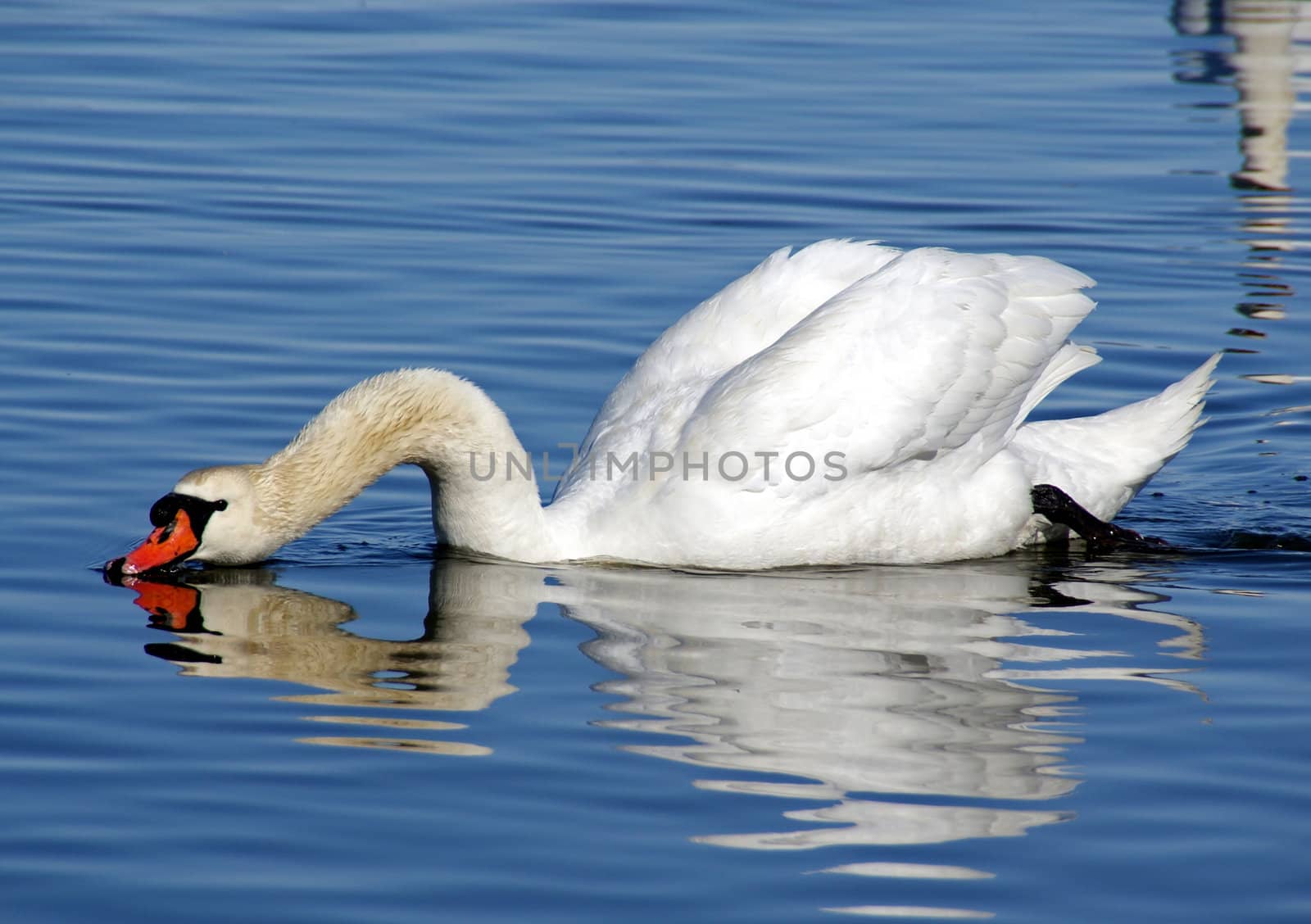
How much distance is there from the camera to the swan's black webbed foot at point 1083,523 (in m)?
9.02

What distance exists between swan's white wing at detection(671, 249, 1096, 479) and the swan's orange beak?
77.0 inches

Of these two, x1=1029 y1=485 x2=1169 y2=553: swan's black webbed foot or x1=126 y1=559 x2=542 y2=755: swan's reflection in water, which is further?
x1=1029 y1=485 x2=1169 y2=553: swan's black webbed foot

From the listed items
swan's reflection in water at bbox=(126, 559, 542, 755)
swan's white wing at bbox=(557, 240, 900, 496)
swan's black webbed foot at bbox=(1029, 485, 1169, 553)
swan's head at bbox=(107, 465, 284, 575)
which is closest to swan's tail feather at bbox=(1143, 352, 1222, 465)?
swan's black webbed foot at bbox=(1029, 485, 1169, 553)

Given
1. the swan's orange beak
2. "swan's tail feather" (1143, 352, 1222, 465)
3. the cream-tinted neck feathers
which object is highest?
"swan's tail feather" (1143, 352, 1222, 465)

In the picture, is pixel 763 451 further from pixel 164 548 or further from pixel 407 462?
pixel 164 548

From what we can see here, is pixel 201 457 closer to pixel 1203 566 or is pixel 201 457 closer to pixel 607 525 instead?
pixel 607 525

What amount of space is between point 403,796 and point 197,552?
2.63 meters

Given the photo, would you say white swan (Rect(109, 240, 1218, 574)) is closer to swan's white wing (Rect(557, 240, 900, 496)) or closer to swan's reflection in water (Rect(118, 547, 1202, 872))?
swan's white wing (Rect(557, 240, 900, 496))

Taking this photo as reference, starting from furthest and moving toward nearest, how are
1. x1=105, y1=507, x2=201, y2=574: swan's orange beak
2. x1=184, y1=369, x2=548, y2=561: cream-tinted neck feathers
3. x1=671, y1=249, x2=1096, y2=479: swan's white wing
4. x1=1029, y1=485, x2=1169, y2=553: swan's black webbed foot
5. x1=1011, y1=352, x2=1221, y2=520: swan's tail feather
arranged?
x1=1011, y1=352, x2=1221, y2=520: swan's tail feather → x1=1029, y1=485, x2=1169, y2=553: swan's black webbed foot → x1=671, y1=249, x2=1096, y2=479: swan's white wing → x1=184, y1=369, x2=548, y2=561: cream-tinted neck feathers → x1=105, y1=507, x2=201, y2=574: swan's orange beak

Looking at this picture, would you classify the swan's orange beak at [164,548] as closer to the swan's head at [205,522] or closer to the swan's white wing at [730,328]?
the swan's head at [205,522]

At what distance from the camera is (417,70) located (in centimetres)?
1886

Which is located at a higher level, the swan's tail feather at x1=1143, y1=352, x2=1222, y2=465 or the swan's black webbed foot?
the swan's tail feather at x1=1143, y1=352, x2=1222, y2=465

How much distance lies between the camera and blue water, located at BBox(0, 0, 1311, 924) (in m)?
5.43

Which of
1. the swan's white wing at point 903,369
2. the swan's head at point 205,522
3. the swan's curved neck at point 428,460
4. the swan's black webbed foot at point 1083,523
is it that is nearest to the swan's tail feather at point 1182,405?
the swan's black webbed foot at point 1083,523
